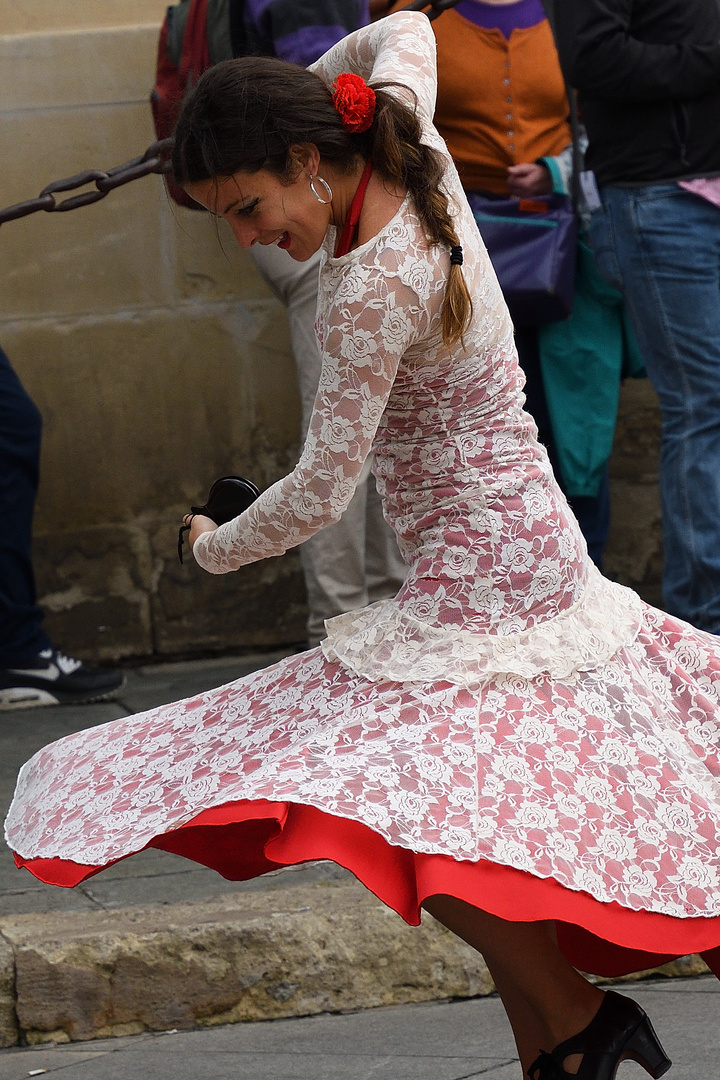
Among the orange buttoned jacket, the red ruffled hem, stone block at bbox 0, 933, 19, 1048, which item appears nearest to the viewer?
the red ruffled hem

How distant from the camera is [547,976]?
2197mm

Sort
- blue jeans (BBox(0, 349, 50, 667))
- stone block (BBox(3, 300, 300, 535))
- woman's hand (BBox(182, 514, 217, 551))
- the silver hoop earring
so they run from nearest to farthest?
the silver hoop earring < woman's hand (BBox(182, 514, 217, 551)) < blue jeans (BBox(0, 349, 50, 667)) < stone block (BBox(3, 300, 300, 535))

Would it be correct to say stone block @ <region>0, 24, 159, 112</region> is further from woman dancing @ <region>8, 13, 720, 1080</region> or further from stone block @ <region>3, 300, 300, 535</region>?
woman dancing @ <region>8, 13, 720, 1080</region>

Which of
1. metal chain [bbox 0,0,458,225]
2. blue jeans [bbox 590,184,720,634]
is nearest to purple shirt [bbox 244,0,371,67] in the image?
metal chain [bbox 0,0,458,225]

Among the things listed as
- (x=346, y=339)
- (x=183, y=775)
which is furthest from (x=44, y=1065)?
(x=346, y=339)

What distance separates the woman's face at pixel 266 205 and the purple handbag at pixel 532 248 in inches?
74.2

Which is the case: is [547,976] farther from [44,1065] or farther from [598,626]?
[44,1065]

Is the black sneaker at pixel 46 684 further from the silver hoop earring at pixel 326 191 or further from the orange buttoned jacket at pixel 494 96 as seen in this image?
the silver hoop earring at pixel 326 191

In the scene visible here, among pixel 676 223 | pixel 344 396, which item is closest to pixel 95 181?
pixel 344 396

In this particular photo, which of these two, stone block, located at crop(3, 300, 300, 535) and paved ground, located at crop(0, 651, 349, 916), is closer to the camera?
paved ground, located at crop(0, 651, 349, 916)

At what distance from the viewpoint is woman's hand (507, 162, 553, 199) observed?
4.09 metres

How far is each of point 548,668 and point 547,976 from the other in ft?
1.46

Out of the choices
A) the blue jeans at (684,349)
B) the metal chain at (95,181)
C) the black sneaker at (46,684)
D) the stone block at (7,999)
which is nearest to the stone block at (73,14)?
the metal chain at (95,181)

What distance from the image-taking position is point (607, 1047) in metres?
2.21
